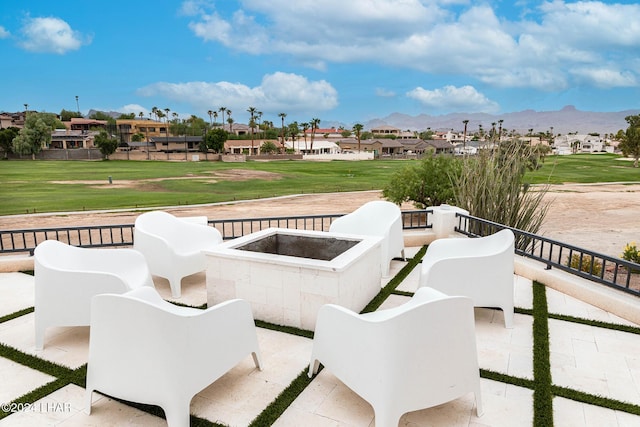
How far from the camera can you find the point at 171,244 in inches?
191

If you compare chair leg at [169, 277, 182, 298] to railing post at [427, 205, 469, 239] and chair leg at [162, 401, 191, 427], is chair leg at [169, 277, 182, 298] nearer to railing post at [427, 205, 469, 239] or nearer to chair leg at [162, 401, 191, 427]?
chair leg at [162, 401, 191, 427]

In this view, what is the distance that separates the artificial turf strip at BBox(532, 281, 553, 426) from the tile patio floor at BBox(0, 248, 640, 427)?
41 mm

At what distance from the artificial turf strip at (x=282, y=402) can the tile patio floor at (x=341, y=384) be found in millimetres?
36

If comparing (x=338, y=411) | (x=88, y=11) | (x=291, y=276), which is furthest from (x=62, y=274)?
(x=88, y=11)

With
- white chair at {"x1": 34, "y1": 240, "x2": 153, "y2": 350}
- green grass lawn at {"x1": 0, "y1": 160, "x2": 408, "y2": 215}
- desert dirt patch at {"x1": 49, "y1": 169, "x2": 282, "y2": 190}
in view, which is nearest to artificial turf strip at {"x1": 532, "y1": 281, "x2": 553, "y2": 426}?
white chair at {"x1": 34, "y1": 240, "x2": 153, "y2": 350}

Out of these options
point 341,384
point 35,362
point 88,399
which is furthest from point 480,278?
point 35,362

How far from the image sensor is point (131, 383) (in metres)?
2.25

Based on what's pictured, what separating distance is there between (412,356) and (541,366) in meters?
1.47

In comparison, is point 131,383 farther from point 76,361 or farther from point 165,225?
point 165,225

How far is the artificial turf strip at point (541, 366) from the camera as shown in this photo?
2426mm

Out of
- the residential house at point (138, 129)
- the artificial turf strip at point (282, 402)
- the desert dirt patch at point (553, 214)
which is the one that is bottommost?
the desert dirt patch at point (553, 214)

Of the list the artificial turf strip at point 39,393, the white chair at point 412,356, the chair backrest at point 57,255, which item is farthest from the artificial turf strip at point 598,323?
the chair backrest at point 57,255

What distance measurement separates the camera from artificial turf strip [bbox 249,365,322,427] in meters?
2.37

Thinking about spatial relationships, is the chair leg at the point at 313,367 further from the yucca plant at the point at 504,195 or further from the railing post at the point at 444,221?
the yucca plant at the point at 504,195
